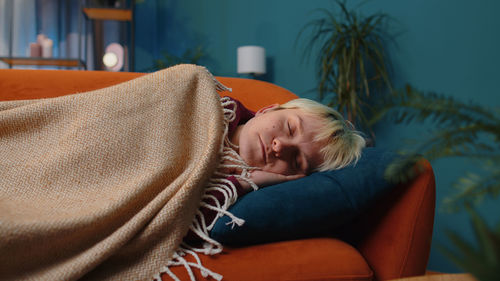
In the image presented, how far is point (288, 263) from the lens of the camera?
0.91 meters

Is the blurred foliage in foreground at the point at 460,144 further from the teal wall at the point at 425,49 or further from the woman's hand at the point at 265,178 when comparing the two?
the teal wall at the point at 425,49

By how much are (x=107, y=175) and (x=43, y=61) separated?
2982 millimetres

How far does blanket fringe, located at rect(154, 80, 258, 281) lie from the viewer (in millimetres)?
876

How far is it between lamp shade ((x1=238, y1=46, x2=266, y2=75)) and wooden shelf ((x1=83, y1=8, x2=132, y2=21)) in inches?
48.0

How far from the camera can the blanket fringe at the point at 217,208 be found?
876 millimetres

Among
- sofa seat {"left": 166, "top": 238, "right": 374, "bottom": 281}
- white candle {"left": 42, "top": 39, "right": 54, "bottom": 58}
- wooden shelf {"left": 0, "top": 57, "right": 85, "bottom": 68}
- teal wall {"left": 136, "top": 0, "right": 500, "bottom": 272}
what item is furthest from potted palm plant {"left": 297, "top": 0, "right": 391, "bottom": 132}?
white candle {"left": 42, "top": 39, "right": 54, "bottom": 58}

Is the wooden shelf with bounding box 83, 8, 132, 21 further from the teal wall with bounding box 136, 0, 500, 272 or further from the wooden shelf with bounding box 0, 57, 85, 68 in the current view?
the teal wall with bounding box 136, 0, 500, 272

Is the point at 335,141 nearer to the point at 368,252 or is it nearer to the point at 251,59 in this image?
the point at 368,252

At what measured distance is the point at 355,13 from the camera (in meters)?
2.74

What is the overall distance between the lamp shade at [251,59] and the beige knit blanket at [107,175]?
1.94 meters

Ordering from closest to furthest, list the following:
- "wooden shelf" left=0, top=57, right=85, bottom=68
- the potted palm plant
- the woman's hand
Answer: the woman's hand → the potted palm plant → "wooden shelf" left=0, top=57, right=85, bottom=68

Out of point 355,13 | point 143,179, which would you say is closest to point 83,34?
point 355,13

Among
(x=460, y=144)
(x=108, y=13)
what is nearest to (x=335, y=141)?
(x=460, y=144)

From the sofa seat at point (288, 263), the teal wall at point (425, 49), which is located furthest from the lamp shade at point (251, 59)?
the sofa seat at point (288, 263)
